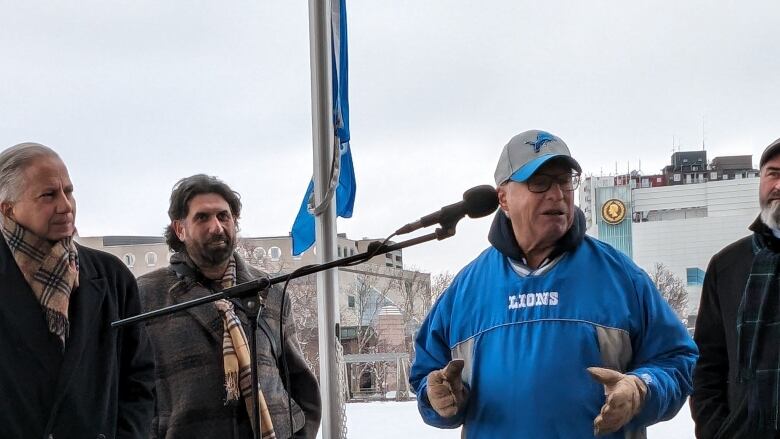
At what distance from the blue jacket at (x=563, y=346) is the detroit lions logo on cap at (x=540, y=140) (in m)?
0.23

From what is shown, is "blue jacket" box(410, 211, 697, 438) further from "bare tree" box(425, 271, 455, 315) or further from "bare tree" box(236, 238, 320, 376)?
"bare tree" box(236, 238, 320, 376)

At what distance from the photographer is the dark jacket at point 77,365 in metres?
1.79

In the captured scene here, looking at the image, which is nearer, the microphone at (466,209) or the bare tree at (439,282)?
the microphone at (466,209)

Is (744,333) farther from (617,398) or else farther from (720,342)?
(617,398)

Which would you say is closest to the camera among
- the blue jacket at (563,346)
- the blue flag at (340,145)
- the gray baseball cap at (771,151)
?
the blue jacket at (563,346)

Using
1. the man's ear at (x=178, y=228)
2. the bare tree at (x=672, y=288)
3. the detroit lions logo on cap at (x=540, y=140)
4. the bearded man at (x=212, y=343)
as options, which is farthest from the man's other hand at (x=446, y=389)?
the bare tree at (x=672, y=288)

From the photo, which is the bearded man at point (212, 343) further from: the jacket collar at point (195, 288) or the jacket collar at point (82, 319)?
the jacket collar at point (82, 319)

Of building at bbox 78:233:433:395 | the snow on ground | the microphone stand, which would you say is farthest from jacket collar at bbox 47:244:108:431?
the snow on ground

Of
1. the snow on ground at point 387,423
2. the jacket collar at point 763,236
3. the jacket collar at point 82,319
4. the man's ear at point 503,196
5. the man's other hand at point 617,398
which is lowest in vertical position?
the snow on ground at point 387,423

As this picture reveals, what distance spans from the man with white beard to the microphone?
0.90m

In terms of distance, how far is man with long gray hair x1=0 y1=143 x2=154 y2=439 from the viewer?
5.89ft

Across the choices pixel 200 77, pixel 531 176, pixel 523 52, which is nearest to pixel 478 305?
pixel 531 176

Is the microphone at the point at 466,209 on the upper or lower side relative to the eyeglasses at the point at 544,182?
lower

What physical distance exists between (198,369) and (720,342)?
142 centimetres
